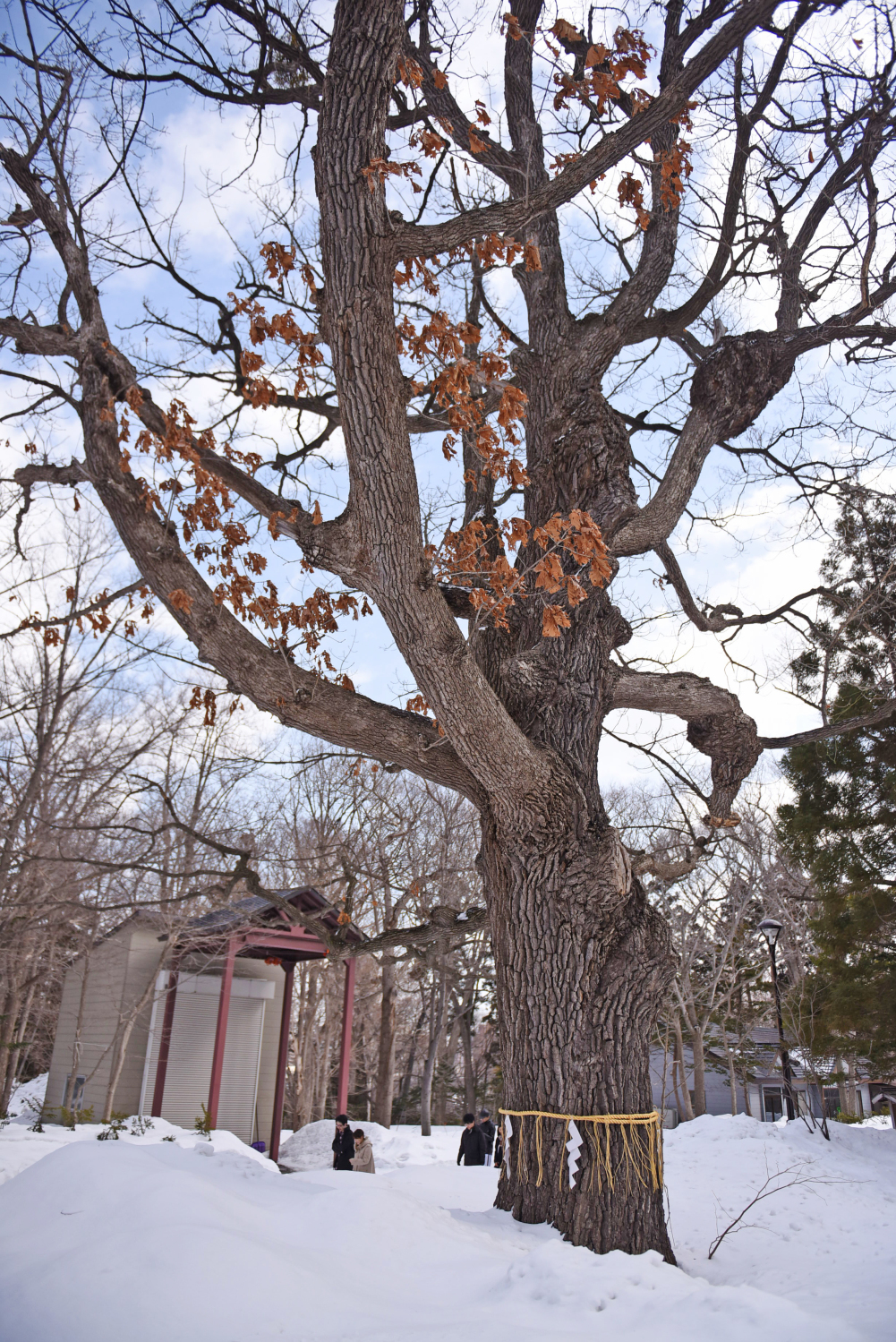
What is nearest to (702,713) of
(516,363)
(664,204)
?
(516,363)

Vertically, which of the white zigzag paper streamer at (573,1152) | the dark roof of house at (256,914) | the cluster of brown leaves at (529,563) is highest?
the cluster of brown leaves at (529,563)

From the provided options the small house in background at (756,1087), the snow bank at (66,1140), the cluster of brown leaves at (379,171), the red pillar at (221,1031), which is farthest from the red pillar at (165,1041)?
the small house in background at (756,1087)

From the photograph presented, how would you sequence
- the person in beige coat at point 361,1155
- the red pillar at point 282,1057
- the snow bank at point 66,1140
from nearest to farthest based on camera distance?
the snow bank at point 66,1140
the person in beige coat at point 361,1155
the red pillar at point 282,1057

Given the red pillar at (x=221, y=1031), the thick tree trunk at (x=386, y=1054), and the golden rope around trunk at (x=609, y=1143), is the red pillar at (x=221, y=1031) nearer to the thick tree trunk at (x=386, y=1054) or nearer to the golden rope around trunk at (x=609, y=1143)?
the thick tree trunk at (x=386, y=1054)

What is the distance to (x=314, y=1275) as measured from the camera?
3098mm

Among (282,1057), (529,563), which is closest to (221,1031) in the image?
(282,1057)

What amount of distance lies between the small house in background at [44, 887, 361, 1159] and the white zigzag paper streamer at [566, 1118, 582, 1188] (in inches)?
398

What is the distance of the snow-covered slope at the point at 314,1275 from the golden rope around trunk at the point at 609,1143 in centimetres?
32

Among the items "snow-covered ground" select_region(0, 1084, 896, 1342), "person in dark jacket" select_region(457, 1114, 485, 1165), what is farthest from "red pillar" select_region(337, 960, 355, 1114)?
"snow-covered ground" select_region(0, 1084, 896, 1342)

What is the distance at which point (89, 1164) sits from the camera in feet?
12.5

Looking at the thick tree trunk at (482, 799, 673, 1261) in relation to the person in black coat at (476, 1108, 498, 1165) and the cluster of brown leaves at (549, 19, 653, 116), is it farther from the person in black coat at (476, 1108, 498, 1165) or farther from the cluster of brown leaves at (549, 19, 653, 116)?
the person in black coat at (476, 1108, 498, 1165)

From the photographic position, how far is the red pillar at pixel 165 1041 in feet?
47.1

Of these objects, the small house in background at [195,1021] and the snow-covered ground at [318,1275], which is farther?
the small house in background at [195,1021]

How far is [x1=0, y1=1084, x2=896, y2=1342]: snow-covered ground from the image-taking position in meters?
2.79
